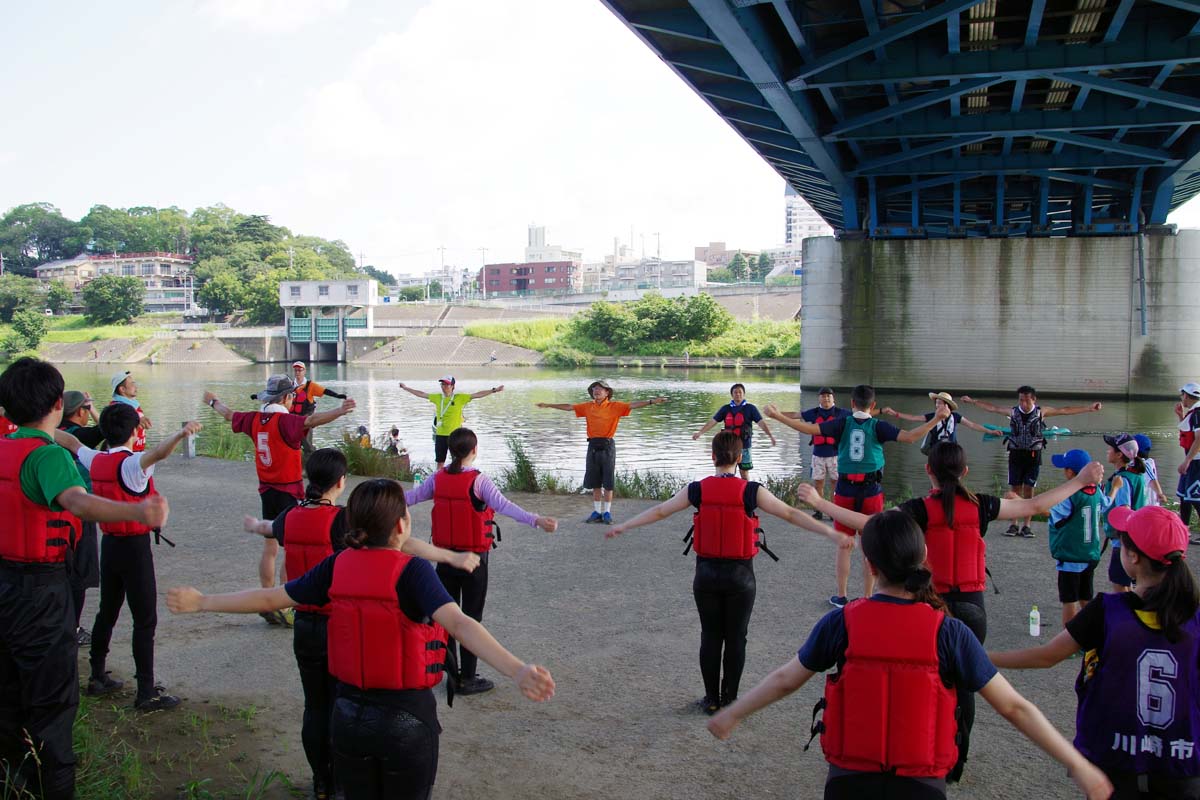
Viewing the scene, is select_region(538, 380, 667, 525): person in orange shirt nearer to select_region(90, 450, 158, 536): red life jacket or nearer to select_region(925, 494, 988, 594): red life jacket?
select_region(90, 450, 158, 536): red life jacket

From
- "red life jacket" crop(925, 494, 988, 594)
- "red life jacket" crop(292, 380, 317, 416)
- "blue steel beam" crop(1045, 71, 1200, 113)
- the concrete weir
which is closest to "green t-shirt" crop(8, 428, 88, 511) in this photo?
"red life jacket" crop(925, 494, 988, 594)

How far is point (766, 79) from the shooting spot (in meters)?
20.2

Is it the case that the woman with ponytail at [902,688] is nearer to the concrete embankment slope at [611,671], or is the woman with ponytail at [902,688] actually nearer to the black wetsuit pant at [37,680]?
the concrete embankment slope at [611,671]

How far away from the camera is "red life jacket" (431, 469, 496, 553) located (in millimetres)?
6160

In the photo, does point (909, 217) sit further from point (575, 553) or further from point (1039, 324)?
point (575, 553)

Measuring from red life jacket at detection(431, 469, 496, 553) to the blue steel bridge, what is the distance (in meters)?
12.1

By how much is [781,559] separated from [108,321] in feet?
377

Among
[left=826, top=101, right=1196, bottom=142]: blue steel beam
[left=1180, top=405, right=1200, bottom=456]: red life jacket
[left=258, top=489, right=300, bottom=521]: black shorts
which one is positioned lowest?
[left=258, top=489, right=300, bottom=521]: black shorts

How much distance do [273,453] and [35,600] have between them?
376 cm

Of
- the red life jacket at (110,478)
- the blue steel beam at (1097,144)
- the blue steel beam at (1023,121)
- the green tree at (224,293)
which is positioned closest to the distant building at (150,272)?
the green tree at (224,293)

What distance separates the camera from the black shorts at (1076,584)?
269 inches

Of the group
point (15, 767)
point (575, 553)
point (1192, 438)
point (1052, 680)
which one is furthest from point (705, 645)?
point (1192, 438)

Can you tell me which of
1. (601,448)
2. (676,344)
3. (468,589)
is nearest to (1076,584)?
(468,589)

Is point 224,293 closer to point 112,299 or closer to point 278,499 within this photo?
point 112,299
